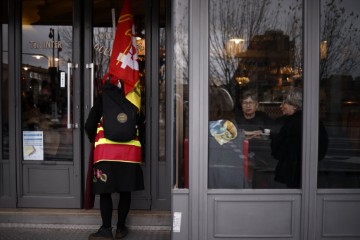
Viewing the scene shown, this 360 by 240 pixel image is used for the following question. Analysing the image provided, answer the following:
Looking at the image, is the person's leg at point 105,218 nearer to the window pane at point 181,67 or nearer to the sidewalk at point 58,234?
the sidewalk at point 58,234

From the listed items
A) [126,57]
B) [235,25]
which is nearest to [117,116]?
[126,57]

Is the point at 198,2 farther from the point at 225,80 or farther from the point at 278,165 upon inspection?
the point at 278,165

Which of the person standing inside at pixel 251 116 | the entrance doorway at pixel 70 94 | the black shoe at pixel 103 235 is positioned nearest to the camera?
the person standing inside at pixel 251 116

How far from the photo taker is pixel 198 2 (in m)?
4.41

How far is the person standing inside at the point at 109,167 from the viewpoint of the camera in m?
4.74

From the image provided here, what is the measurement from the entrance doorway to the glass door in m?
0.01

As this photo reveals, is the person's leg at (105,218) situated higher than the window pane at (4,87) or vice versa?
the window pane at (4,87)

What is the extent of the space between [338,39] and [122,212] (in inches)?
118

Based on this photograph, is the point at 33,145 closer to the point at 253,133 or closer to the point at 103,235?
the point at 103,235

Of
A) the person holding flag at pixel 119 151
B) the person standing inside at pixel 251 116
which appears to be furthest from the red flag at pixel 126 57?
the person standing inside at pixel 251 116

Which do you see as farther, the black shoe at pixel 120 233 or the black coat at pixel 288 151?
the black shoe at pixel 120 233

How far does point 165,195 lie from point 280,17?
2547mm

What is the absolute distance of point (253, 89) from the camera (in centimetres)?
454

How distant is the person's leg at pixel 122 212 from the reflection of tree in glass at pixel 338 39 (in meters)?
2.48
